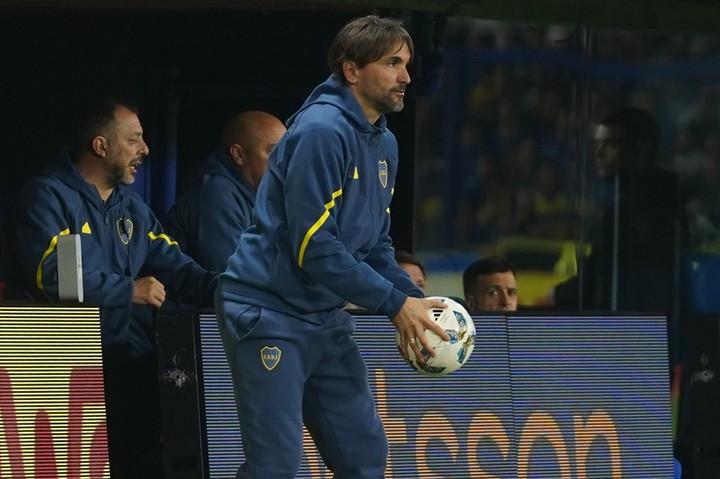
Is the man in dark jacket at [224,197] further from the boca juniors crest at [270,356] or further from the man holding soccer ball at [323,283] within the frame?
the boca juniors crest at [270,356]

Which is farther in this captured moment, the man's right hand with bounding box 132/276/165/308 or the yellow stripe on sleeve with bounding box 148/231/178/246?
the yellow stripe on sleeve with bounding box 148/231/178/246

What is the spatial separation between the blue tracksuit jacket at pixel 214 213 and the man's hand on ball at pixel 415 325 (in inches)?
93.5

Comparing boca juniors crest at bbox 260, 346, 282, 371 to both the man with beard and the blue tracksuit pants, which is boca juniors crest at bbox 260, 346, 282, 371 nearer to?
the blue tracksuit pants

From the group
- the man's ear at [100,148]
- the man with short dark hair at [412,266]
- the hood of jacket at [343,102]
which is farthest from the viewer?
the man with short dark hair at [412,266]

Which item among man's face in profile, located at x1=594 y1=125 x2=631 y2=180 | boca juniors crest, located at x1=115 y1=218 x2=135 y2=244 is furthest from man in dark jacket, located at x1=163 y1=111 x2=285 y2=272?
man's face in profile, located at x1=594 y1=125 x2=631 y2=180

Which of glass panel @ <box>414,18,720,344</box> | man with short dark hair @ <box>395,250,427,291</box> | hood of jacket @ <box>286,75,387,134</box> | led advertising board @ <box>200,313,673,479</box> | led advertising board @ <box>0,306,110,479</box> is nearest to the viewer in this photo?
hood of jacket @ <box>286,75,387,134</box>

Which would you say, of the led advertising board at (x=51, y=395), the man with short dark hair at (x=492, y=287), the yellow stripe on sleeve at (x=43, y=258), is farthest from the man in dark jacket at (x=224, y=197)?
the man with short dark hair at (x=492, y=287)

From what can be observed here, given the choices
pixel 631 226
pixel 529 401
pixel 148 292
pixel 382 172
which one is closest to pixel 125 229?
pixel 148 292

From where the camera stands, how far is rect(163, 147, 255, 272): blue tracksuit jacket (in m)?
7.69

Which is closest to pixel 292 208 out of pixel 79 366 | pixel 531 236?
pixel 79 366

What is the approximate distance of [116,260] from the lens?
7520 millimetres

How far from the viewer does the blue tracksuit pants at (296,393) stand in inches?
213

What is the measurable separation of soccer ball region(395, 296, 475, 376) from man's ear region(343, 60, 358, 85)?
83 cm

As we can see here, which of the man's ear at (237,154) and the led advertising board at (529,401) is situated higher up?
the man's ear at (237,154)
